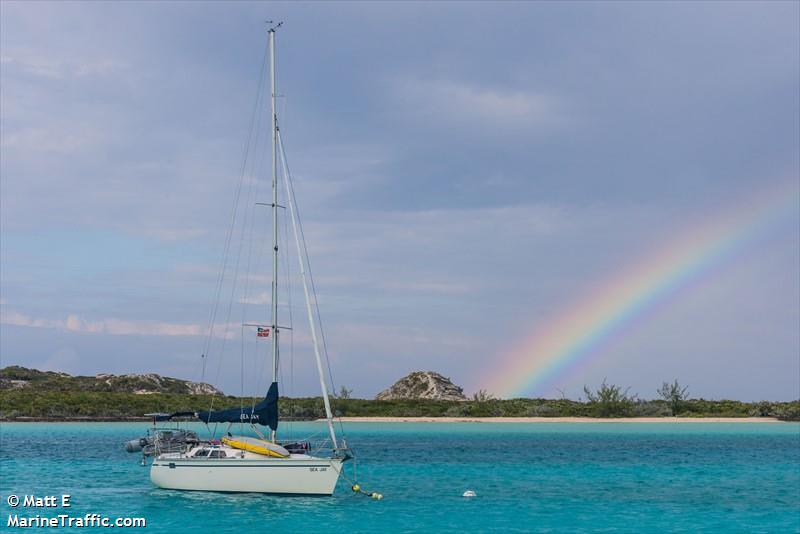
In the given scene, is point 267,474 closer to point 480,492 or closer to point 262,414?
point 262,414

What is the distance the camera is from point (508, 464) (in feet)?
236

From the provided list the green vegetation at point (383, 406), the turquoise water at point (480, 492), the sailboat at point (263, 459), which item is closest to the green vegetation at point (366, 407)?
the green vegetation at point (383, 406)

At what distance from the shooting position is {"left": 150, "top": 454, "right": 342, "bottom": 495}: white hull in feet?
138

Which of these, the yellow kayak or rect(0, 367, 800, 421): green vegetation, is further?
rect(0, 367, 800, 421): green vegetation

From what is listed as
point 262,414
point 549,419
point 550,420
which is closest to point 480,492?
point 262,414

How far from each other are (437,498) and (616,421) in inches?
5188

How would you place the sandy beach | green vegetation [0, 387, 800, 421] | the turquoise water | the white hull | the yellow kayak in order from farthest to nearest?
the sandy beach → green vegetation [0, 387, 800, 421] → the yellow kayak → the white hull → the turquoise water

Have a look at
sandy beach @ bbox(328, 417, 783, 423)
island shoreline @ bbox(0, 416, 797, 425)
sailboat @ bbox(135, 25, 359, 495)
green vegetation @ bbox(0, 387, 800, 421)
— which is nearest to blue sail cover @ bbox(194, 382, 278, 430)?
sailboat @ bbox(135, 25, 359, 495)

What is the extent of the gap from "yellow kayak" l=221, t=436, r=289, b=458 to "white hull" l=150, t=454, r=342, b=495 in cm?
63

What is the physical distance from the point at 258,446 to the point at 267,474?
1.74 m

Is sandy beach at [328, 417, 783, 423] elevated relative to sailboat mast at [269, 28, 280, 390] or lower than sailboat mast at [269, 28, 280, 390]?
lower

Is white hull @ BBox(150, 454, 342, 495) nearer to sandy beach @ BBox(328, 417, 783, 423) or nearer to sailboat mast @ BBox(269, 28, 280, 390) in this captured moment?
sailboat mast @ BBox(269, 28, 280, 390)

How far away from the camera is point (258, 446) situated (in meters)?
43.4

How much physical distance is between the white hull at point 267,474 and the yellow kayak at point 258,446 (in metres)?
0.63
